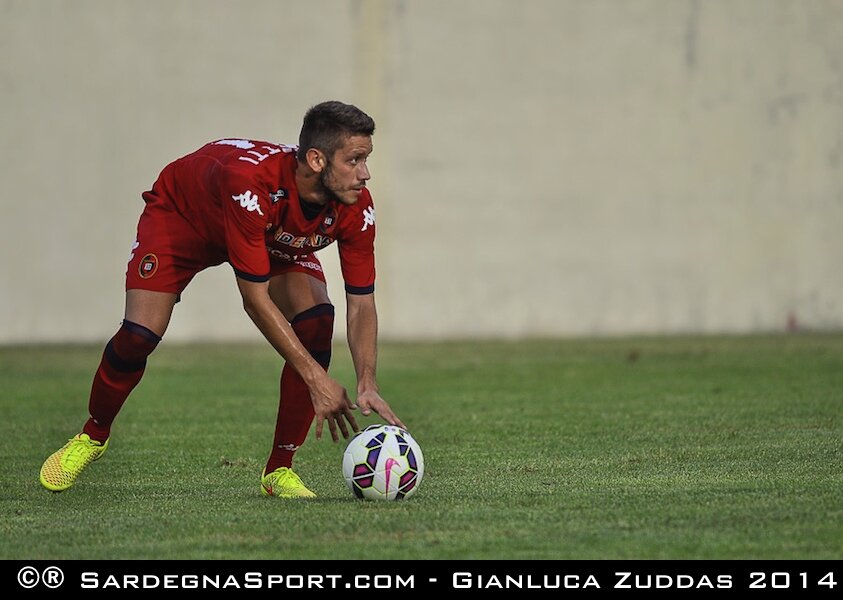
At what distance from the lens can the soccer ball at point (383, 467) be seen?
19.6ft

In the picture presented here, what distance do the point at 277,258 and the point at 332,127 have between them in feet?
2.84

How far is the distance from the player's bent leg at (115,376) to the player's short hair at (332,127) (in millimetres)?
1088

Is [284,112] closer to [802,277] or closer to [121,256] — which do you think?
[121,256]

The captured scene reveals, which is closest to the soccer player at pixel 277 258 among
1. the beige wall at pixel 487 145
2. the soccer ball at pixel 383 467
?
the soccer ball at pixel 383 467

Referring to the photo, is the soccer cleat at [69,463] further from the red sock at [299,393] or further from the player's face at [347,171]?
the player's face at [347,171]

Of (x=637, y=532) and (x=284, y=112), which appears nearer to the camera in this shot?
(x=637, y=532)

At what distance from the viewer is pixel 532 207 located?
19141mm

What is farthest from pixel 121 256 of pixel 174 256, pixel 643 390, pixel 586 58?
pixel 174 256

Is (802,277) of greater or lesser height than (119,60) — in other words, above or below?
below

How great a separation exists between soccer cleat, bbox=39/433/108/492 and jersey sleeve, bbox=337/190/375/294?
1.44 meters

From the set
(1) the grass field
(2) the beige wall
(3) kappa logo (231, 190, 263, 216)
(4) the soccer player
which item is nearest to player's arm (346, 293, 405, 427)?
(4) the soccer player

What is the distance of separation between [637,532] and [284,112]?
14.3m

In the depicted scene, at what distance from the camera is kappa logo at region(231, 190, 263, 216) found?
605 centimetres

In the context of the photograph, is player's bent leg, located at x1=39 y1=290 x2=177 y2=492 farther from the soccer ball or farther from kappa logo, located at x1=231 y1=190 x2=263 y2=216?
the soccer ball
